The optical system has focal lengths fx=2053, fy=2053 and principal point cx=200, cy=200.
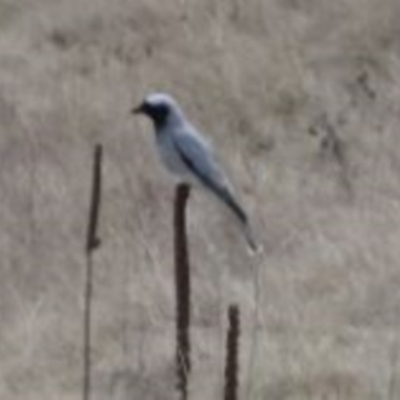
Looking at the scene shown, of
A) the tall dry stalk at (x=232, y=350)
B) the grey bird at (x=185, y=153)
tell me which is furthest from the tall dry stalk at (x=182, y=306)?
the grey bird at (x=185, y=153)

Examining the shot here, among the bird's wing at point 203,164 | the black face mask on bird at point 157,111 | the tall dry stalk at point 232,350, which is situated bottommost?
the tall dry stalk at point 232,350

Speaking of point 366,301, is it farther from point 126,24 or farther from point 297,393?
point 126,24

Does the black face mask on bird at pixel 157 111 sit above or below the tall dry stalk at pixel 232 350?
above

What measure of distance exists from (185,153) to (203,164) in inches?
3.8

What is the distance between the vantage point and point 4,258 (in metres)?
13.0

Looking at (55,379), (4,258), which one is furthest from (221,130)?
(55,379)

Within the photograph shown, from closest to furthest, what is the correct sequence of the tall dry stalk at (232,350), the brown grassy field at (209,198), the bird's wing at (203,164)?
the tall dry stalk at (232,350), the bird's wing at (203,164), the brown grassy field at (209,198)

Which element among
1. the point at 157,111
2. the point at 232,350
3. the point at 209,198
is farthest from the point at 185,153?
the point at 232,350

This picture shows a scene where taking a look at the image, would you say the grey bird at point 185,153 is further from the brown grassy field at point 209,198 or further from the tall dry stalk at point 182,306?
the tall dry stalk at point 182,306

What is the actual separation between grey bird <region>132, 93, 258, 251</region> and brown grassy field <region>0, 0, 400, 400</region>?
1.61m

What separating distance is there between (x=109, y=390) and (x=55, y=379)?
455mm

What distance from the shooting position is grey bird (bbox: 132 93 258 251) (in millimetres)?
8367

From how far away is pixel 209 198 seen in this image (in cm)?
1044

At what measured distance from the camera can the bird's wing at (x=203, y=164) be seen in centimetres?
831
